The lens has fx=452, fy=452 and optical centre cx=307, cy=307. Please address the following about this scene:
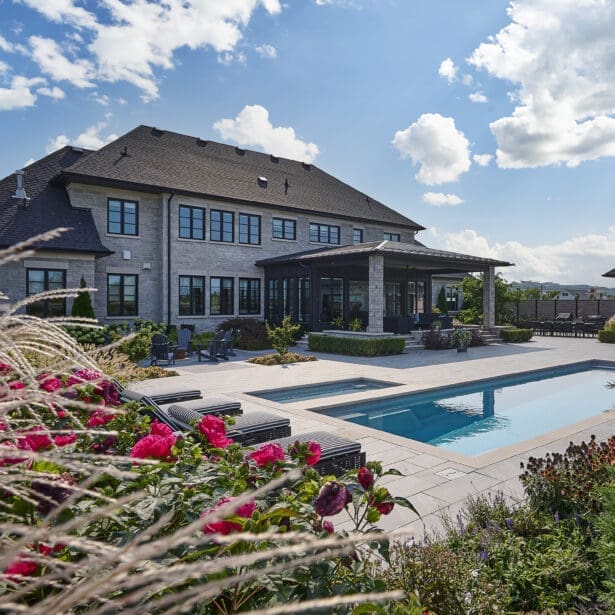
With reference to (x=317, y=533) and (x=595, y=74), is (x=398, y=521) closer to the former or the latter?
(x=317, y=533)

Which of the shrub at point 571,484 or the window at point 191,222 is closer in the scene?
the shrub at point 571,484

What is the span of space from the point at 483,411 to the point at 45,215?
1739 centimetres

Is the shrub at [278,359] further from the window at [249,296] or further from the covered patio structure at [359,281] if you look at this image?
the window at [249,296]

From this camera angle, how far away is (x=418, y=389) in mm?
10672

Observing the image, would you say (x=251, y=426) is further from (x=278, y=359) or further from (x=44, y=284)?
(x=44, y=284)

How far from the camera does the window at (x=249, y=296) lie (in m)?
23.4

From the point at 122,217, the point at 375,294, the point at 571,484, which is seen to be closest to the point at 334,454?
the point at 571,484

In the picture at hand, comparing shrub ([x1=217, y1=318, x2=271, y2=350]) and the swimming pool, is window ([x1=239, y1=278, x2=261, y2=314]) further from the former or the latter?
the swimming pool

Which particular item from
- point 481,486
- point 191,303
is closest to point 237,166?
point 191,303

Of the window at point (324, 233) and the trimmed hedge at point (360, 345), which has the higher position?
the window at point (324, 233)

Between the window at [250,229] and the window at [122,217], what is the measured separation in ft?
17.4

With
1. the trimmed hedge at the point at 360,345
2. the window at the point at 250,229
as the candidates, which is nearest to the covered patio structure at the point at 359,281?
the trimmed hedge at the point at 360,345

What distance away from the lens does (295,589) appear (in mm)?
1726

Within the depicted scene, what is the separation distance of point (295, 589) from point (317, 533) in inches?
11.6
